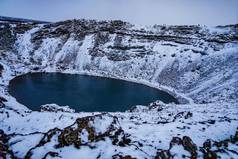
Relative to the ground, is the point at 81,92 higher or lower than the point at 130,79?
lower

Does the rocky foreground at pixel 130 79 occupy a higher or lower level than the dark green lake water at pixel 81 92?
higher

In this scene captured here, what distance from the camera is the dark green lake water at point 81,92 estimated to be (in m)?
59.6

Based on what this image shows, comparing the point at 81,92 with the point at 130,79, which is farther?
the point at 130,79

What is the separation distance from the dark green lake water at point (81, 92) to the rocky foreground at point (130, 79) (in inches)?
161

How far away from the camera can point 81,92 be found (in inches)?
2788

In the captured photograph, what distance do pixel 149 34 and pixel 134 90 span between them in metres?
36.8

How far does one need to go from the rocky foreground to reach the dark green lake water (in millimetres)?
4078

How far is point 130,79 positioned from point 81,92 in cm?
2317

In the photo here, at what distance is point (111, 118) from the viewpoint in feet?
78.0

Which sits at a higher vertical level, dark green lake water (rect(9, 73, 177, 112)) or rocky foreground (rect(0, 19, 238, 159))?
rocky foreground (rect(0, 19, 238, 159))

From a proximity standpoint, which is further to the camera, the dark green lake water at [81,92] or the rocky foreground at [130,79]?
the dark green lake water at [81,92]

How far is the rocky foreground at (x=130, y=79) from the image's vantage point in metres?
21.0

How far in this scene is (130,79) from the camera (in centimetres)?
8888

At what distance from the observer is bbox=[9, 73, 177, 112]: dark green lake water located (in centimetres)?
5962
